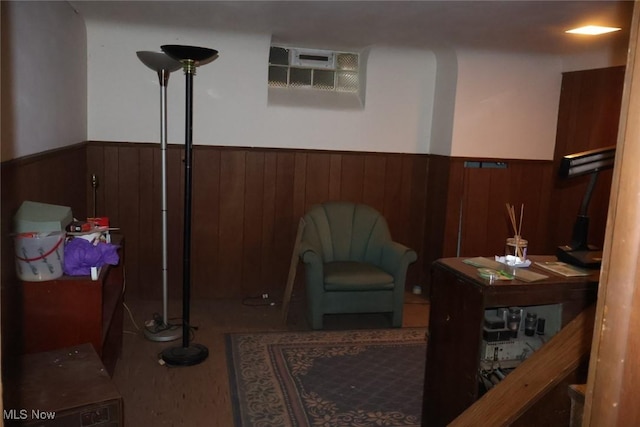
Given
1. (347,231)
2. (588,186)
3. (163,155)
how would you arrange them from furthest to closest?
1. (347,231)
2. (163,155)
3. (588,186)

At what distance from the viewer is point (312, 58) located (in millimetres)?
4793

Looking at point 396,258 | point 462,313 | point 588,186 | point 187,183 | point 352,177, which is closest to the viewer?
point 462,313

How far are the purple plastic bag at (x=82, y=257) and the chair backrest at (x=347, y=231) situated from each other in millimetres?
1956

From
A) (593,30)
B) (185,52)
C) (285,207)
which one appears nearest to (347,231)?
(285,207)

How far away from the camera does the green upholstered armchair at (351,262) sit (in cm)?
393

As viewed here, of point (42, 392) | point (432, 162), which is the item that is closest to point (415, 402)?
point (42, 392)

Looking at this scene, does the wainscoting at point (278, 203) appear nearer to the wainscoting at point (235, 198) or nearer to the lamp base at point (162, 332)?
the wainscoting at point (235, 198)

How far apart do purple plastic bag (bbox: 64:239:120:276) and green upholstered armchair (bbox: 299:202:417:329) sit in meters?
1.61

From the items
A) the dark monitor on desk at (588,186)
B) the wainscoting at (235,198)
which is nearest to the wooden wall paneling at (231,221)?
the wainscoting at (235,198)

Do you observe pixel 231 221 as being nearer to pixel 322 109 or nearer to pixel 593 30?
pixel 322 109

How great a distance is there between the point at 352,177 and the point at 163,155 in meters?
1.83

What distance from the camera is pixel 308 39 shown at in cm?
438

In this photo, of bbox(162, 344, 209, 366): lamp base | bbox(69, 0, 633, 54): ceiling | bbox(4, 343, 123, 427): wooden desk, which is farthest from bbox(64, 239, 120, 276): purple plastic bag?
bbox(69, 0, 633, 54): ceiling

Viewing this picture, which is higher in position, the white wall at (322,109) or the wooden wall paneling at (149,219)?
the white wall at (322,109)
